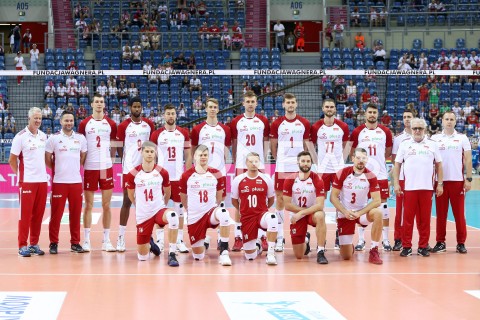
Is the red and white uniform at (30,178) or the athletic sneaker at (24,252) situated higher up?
the red and white uniform at (30,178)

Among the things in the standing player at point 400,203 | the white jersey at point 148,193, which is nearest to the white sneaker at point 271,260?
the white jersey at point 148,193

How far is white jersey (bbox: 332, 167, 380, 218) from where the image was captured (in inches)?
400

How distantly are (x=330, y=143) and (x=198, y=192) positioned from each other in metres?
2.29

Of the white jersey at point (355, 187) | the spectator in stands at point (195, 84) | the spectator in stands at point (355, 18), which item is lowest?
the white jersey at point (355, 187)

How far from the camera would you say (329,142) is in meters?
11.0

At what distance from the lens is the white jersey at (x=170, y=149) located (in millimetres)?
10781

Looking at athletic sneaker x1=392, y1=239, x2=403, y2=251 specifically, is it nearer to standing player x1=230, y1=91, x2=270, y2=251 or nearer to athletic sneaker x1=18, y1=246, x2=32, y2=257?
standing player x1=230, y1=91, x2=270, y2=251

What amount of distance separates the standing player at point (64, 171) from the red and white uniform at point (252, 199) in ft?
7.94

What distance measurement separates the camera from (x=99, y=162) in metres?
10.9

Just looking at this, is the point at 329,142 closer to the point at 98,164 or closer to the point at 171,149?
the point at 171,149

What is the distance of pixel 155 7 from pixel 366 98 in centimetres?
1173

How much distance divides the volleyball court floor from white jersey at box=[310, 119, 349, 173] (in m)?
1.31

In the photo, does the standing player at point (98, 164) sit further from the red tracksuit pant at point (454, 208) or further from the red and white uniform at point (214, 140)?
the red tracksuit pant at point (454, 208)

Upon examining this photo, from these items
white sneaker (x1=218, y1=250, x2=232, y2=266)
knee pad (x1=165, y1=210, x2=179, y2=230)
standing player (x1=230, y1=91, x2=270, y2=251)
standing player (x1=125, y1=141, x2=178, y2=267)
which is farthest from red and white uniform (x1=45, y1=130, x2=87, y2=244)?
white sneaker (x1=218, y1=250, x2=232, y2=266)
